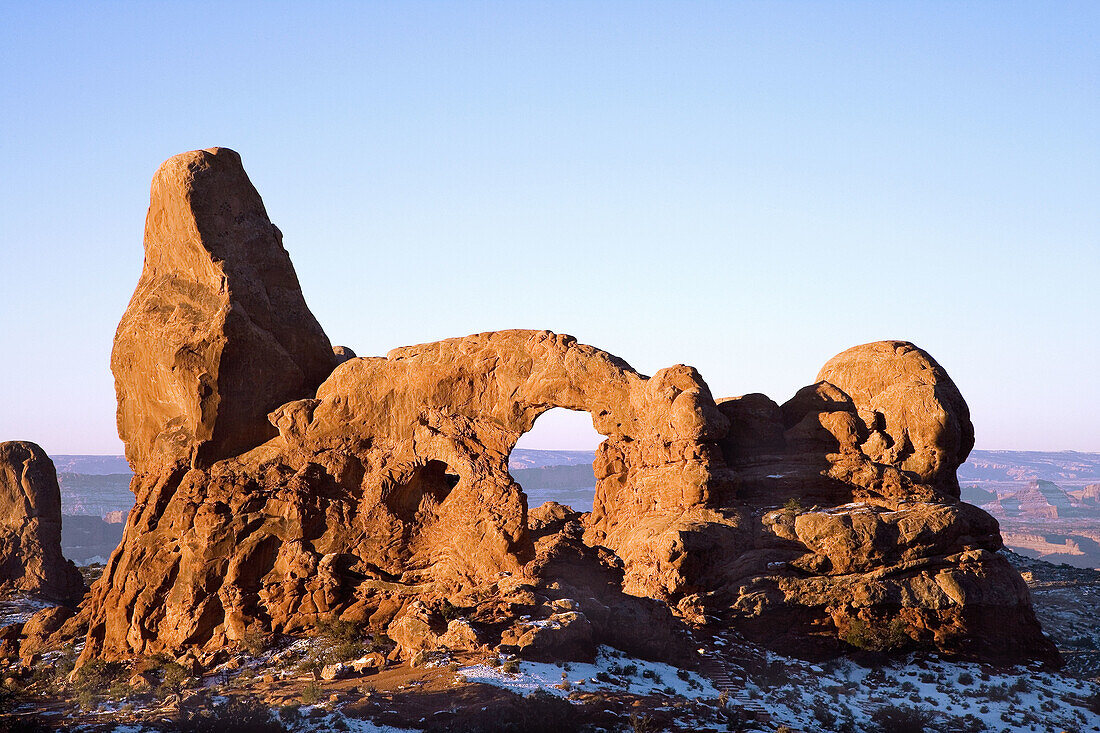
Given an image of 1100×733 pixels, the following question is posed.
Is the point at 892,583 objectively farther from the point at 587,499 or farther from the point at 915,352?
the point at 587,499

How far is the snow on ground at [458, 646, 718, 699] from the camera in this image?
22.0 metres

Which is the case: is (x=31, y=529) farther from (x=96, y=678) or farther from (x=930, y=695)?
(x=930, y=695)

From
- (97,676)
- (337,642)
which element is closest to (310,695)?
(337,642)

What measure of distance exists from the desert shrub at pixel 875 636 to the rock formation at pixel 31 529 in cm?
2735

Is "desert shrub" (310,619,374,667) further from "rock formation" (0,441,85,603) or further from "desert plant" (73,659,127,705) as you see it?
"rock formation" (0,441,85,603)

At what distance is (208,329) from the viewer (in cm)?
3058

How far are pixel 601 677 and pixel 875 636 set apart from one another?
8.18 m

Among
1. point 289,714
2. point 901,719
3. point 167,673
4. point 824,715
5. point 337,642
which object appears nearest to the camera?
point 289,714

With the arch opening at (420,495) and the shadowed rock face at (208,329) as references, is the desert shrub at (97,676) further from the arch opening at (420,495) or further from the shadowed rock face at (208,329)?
the arch opening at (420,495)

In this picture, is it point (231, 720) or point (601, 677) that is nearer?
point (231, 720)

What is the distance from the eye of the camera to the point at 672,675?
24250 millimetres

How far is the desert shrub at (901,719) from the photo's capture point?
2311cm

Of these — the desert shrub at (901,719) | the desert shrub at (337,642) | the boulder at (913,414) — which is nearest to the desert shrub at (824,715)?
the desert shrub at (901,719)

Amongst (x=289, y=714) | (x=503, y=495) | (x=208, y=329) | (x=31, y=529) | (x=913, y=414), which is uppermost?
(x=208, y=329)
